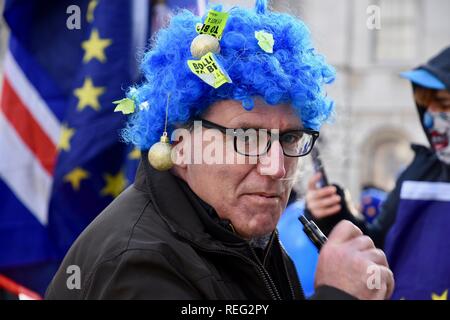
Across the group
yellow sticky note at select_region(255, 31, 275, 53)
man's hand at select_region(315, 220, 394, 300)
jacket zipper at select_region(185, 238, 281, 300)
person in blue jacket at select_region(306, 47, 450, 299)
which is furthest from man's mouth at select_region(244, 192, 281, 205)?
person in blue jacket at select_region(306, 47, 450, 299)

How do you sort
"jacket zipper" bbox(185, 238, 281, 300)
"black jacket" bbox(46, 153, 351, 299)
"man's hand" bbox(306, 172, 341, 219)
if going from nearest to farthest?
"black jacket" bbox(46, 153, 351, 299), "jacket zipper" bbox(185, 238, 281, 300), "man's hand" bbox(306, 172, 341, 219)

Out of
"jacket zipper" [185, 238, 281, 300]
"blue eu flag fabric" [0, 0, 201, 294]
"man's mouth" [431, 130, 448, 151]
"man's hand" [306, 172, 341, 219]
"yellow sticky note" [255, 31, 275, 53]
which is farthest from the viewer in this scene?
"blue eu flag fabric" [0, 0, 201, 294]

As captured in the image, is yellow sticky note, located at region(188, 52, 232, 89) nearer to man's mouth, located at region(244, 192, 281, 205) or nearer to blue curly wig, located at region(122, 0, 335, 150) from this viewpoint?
blue curly wig, located at region(122, 0, 335, 150)

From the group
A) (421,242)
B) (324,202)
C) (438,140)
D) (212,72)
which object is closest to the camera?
(212,72)

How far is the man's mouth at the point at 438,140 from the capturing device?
156 inches

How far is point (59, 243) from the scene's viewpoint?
15.4ft

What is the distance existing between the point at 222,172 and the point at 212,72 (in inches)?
10.0

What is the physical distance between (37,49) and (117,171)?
4.01 ft

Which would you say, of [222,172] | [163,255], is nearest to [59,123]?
[222,172]

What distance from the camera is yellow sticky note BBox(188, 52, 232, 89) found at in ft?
6.00

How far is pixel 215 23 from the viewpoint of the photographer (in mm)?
1876

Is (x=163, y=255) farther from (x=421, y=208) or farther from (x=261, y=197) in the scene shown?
(x=421, y=208)

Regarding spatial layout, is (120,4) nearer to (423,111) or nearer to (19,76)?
(19,76)

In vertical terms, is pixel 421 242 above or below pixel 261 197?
below
